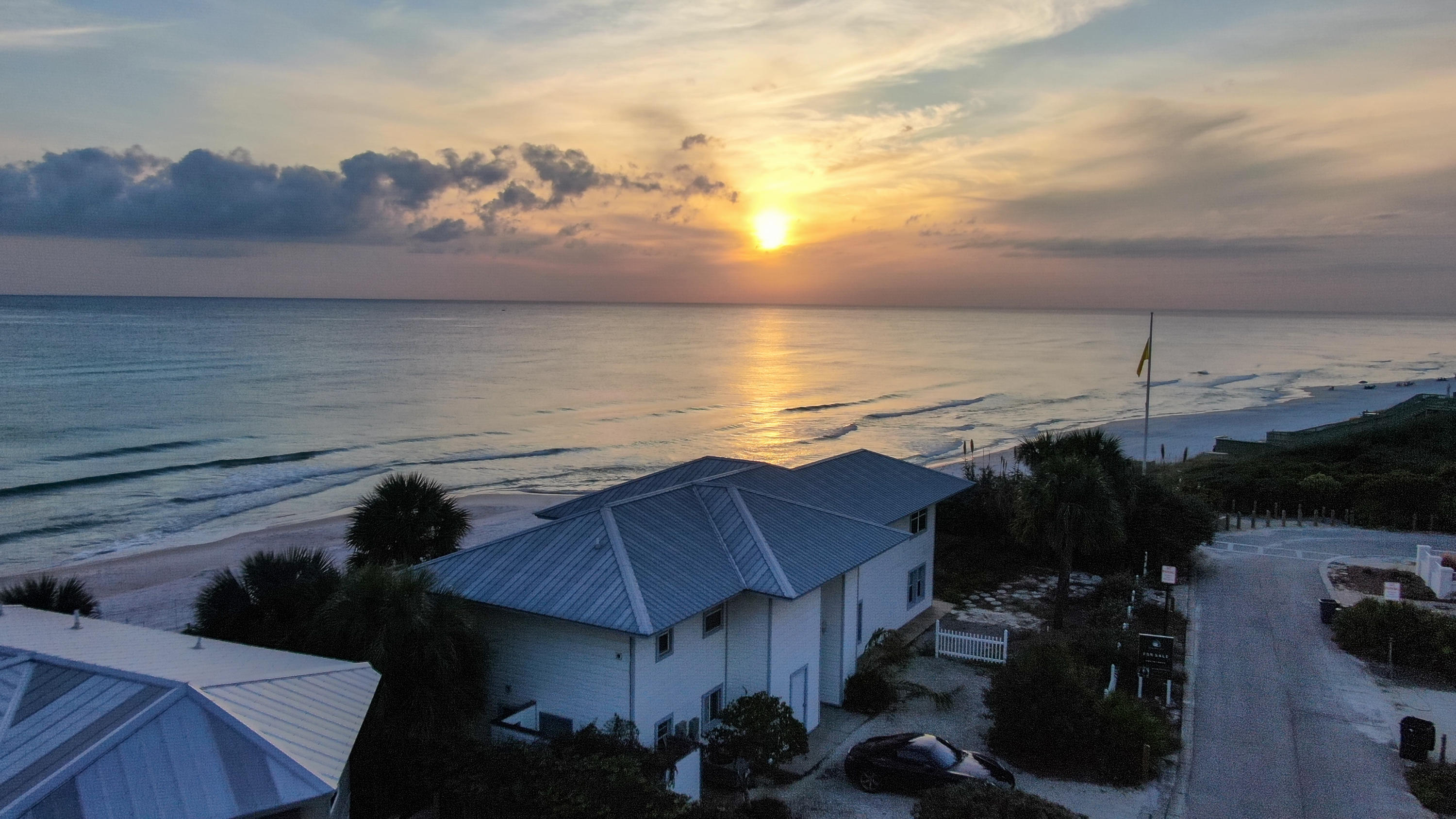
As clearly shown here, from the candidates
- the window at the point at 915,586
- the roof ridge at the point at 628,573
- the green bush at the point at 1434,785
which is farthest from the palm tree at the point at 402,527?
the green bush at the point at 1434,785

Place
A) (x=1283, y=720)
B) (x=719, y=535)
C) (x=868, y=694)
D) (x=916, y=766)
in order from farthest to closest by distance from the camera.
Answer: (x=868, y=694) < (x=719, y=535) < (x=1283, y=720) < (x=916, y=766)

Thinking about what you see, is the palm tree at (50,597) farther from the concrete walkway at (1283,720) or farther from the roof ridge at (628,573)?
the concrete walkway at (1283,720)

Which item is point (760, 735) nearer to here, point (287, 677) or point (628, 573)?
point (628, 573)

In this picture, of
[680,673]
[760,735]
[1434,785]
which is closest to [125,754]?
[680,673]

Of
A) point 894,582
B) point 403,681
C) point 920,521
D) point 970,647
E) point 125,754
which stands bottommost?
point 970,647

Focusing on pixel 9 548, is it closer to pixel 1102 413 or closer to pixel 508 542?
pixel 508 542

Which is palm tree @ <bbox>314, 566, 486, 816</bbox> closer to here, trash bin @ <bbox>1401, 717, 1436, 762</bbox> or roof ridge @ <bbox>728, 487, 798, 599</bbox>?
roof ridge @ <bbox>728, 487, 798, 599</bbox>
